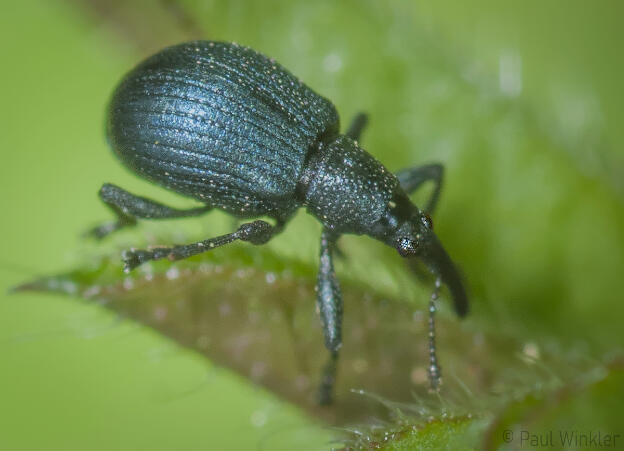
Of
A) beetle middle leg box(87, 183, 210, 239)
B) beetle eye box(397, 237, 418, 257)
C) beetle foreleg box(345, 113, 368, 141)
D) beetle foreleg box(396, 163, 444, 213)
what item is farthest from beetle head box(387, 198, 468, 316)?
beetle middle leg box(87, 183, 210, 239)

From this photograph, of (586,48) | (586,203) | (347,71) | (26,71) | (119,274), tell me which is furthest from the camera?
(586,48)

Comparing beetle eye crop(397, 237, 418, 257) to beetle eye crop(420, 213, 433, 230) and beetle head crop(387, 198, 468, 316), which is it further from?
beetle eye crop(420, 213, 433, 230)

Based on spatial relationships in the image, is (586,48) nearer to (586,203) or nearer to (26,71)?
(586,203)

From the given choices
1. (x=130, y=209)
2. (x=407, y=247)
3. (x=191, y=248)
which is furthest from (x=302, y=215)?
(x=191, y=248)

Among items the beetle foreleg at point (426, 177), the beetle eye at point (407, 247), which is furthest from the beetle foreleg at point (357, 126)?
the beetle eye at point (407, 247)

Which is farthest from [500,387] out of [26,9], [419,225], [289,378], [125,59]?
[26,9]

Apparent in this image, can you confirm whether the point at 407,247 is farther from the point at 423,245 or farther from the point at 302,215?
the point at 302,215

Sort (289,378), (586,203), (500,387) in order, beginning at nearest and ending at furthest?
(500,387) < (289,378) < (586,203)
